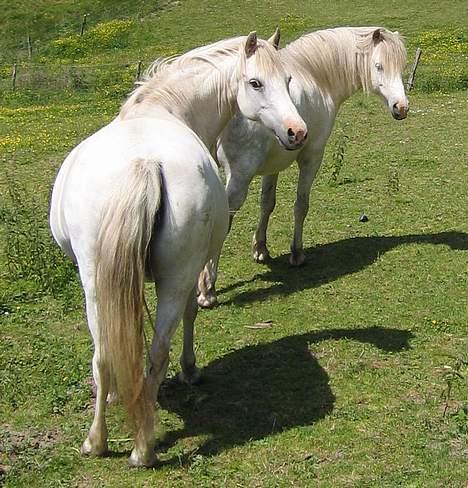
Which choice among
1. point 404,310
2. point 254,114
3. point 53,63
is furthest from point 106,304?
point 53,63

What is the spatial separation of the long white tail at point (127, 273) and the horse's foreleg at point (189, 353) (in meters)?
1.21

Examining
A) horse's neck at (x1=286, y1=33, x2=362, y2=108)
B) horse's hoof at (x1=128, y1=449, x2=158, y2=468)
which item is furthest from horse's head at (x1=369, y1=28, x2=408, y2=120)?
horse's hoof at (x1=128, y1=449, x2=158, y2=468)

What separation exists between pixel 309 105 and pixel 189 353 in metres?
3.06

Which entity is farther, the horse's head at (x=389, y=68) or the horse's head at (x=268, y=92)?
the horse's head at (x=389, y=68)

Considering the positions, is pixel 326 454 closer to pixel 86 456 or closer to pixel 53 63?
pixel 86 456

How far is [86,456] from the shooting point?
4598 mm

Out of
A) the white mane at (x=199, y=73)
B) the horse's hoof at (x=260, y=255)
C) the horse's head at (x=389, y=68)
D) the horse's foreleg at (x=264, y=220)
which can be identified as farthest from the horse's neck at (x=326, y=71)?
the white mane at (x=199, y=73)

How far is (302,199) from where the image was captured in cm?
810

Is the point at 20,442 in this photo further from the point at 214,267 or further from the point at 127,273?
the point at 214,267

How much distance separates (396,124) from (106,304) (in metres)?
11.8

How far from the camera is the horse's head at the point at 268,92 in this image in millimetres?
5480

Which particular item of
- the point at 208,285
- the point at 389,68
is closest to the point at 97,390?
the point at 208,285

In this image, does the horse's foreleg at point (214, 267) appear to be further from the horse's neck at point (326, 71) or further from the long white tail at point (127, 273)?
the long white tail at point (127, 273)

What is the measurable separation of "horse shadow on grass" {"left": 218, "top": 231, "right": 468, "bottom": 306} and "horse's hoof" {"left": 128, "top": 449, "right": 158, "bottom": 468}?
2945 mm
